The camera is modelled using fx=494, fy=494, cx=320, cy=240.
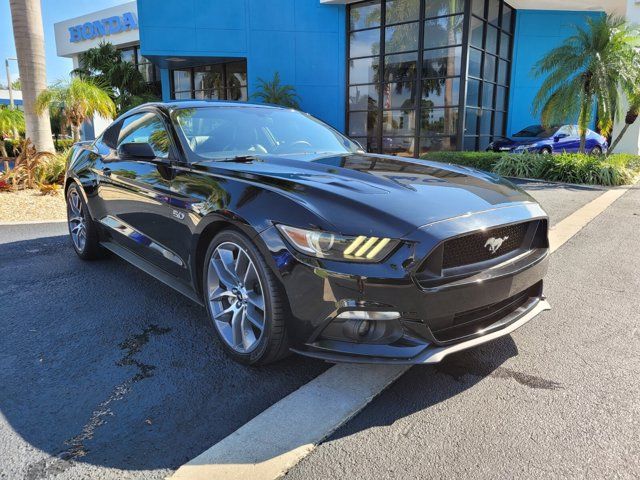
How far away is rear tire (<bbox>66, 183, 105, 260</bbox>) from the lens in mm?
4668

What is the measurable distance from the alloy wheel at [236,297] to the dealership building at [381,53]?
15.0 m

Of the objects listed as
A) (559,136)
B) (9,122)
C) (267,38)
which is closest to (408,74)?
(559,136)

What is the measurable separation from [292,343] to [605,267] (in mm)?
3624

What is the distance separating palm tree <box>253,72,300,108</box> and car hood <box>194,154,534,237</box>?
52.6 ft

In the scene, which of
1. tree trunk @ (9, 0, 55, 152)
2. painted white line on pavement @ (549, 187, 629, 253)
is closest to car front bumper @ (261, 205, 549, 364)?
painted white line on pavement @ (549, 187, 629, 253)

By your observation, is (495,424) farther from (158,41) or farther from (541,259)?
(158,41)

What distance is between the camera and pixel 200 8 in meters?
19.1

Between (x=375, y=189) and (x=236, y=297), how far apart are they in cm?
96

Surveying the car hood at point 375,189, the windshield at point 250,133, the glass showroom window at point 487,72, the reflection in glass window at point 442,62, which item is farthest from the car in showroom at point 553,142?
the car hood at point 375,189

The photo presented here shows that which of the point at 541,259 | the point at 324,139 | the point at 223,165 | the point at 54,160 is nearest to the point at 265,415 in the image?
the point at 223,165

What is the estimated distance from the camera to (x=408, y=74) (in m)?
17.1

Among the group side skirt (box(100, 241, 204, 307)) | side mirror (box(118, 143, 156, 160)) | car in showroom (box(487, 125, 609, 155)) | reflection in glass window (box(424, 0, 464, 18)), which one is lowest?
side skirt (box(100, 241, 204, 307))

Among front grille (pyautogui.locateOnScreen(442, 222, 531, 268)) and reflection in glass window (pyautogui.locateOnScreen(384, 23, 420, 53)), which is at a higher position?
reflection in glass window (pyautogui.locateOnScreen(384, 23, 420, 53))

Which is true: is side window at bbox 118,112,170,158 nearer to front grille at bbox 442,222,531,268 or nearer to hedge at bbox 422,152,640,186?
front grille at bbox 442,222,531,268
